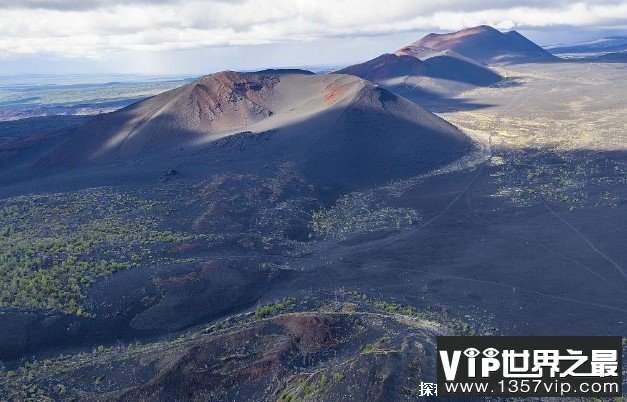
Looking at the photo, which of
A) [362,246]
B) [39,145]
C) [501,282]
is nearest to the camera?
[501,282]

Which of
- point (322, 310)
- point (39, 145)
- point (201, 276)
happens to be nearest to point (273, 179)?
point (201, 276)

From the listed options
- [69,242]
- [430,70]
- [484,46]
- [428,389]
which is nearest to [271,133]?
[69,242]

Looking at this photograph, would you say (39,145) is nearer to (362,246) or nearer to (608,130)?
(362,246)

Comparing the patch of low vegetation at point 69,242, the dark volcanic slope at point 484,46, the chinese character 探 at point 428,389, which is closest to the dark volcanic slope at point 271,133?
the patch of low vegetation at point 69,242

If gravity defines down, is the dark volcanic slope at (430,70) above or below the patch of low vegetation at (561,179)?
above

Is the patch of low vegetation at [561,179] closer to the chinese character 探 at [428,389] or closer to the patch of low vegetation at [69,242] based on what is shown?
the chinese character 探 at [428,389]

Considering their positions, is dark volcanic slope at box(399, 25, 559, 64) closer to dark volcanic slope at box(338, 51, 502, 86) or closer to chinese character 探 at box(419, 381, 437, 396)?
dark volcanic slope at box(338, 51, 502, 86)
